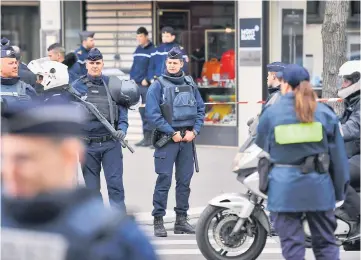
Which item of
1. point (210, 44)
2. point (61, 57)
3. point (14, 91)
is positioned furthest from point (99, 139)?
point (210, 44)

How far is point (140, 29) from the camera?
1327 cm

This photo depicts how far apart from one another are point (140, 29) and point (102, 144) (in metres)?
5.57

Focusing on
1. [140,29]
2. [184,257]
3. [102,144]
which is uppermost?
[140,29]

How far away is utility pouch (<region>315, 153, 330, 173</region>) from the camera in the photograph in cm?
548

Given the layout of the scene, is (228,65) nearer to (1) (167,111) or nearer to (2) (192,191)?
(2) (192,191)

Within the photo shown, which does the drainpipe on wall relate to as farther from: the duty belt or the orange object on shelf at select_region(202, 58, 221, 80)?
the duty belt

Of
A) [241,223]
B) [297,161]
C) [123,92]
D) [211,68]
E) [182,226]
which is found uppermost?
[211,68]

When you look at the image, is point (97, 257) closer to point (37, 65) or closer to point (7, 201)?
point (7, 201)

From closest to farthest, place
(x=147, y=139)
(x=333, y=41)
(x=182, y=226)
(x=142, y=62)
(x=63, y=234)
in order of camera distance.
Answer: (x=63, y=234) → (x=182, y=226) → (x=333, y=41) → (x=142, y=62) → (x=147, y=139)

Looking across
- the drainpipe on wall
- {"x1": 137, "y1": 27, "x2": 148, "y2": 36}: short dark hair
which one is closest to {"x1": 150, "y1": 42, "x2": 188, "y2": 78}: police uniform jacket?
{"x1": 137, "y1": 27, "x2": 148, "y2": 36}: short dark hair

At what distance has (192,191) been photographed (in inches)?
415

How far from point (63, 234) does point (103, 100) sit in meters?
5.87

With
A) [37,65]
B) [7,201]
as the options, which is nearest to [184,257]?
[37,65]

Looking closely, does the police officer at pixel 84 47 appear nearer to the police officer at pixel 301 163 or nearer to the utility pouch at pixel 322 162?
the police officer at pixel 301 163
